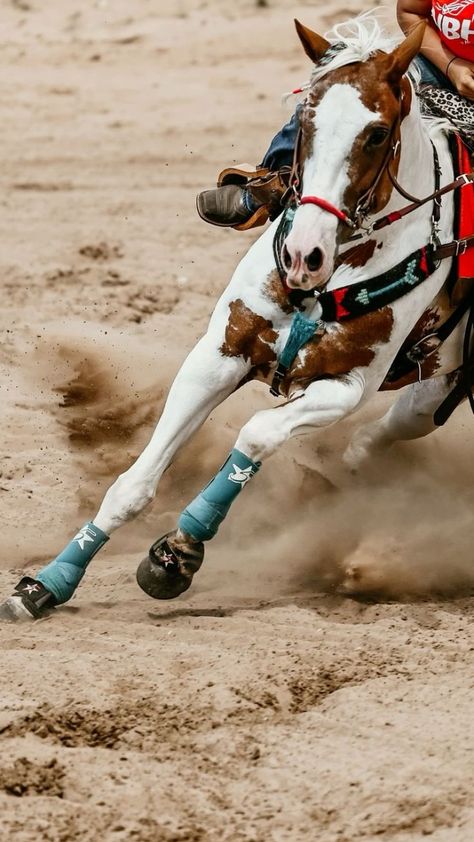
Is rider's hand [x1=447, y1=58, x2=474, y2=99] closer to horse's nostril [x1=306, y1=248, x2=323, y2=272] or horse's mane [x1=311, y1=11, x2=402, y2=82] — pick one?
horse's mane [x1=311, y1=11, x2=402, y2=82]

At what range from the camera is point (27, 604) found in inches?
173

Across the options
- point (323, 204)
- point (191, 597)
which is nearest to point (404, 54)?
point (323, 204)

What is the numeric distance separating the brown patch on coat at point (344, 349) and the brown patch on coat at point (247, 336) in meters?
0.11

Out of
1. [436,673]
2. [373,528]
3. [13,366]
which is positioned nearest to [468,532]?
[373,528]

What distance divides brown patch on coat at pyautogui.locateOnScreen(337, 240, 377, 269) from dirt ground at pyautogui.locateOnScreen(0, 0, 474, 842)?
1.20 m

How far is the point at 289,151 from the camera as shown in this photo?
4.48 m

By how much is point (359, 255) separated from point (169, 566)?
122cm

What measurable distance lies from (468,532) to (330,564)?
2.17 ft

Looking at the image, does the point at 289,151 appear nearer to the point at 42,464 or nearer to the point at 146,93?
the point at 42,464

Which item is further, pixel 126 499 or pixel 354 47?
pixel 126 499

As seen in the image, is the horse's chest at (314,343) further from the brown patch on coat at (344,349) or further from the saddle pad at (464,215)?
the saddle pad at (464,215)

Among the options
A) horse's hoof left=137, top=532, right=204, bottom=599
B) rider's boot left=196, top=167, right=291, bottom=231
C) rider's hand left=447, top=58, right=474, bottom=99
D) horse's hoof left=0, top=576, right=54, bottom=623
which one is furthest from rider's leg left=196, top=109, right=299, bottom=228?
horse's hoof left=0, top=576, right=54, bottom=623

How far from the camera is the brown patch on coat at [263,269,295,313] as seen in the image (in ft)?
13.8

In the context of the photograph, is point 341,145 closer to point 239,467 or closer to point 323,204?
point 323,204
